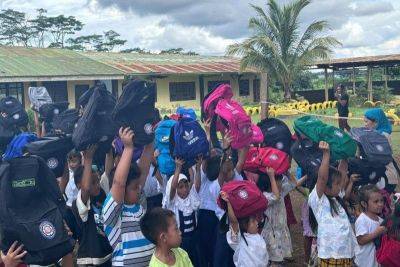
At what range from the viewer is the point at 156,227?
119 inches

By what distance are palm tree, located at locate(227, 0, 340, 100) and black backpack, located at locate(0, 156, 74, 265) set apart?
70.8ft

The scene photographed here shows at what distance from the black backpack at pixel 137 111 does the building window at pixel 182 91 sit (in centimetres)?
2255

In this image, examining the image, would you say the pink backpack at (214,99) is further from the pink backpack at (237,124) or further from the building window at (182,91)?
the building window at (182,91)

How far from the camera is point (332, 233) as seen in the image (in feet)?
12.2

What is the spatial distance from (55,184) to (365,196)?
2.46 m

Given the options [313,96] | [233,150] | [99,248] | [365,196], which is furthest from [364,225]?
[313,96]

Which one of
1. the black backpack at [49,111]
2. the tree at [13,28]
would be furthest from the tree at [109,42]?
the black backpack at [49,111]

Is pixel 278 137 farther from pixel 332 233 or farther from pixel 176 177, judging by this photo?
pixel 332 233

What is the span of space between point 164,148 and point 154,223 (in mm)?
1587

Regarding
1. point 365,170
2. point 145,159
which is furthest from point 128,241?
point 365,170

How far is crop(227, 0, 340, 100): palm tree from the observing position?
23883 millimetres

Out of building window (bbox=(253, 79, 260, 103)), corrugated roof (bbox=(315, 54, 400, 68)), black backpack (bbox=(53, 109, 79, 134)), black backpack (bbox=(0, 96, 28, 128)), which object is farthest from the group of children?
building window (bbox=(253, 79, 260, 103))

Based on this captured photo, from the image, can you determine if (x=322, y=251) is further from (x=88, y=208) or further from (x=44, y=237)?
(x=44, y=237)

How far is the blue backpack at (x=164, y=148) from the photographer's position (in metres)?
4.49
